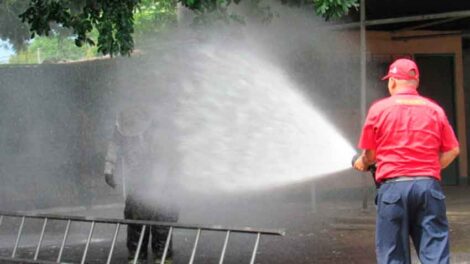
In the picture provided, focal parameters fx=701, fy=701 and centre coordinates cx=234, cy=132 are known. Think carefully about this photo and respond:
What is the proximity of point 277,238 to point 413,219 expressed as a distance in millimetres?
3660

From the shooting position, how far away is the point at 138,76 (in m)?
10.9

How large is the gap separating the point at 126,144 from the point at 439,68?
6.81m

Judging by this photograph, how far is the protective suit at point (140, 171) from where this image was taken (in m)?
6.38

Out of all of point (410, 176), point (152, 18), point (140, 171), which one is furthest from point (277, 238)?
point (152, 18)

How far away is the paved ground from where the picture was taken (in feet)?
23.2

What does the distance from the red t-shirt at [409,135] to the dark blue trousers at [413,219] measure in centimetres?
9

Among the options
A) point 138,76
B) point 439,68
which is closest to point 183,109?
point 138,76

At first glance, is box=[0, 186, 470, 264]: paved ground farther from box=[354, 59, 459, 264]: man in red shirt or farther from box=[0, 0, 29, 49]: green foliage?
box=[0, 0, 29, 49]: green foliage

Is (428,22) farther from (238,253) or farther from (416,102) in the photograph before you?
(416,102)

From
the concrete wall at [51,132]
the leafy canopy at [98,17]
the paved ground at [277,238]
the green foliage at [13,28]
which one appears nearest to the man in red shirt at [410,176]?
the leafy canopy at [98,17]

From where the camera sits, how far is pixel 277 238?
795cm

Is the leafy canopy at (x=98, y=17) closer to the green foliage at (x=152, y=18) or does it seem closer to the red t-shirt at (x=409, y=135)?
the red t-shirt at (x=409, y=135)

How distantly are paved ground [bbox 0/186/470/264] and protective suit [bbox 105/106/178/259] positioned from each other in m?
0.56

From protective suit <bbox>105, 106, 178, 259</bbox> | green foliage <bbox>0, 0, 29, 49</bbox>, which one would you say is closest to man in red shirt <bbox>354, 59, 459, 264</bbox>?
protective suit <bbox>105, 106, 178, 259</bbox>
